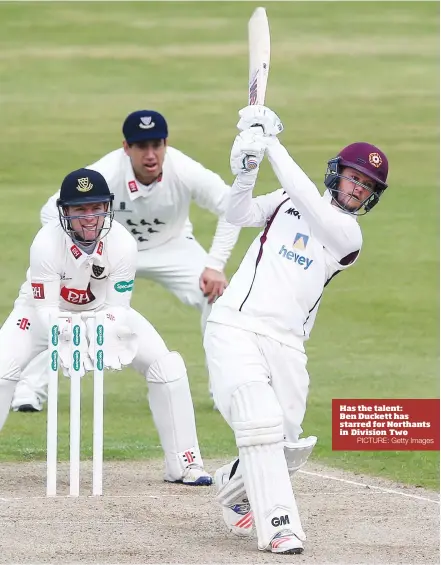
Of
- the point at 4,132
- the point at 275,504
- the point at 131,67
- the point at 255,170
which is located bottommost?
the point at 275,504

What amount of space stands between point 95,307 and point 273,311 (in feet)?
4.82

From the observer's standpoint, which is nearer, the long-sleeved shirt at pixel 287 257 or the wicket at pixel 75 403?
the long-sleeved shirt at pixel 287 257

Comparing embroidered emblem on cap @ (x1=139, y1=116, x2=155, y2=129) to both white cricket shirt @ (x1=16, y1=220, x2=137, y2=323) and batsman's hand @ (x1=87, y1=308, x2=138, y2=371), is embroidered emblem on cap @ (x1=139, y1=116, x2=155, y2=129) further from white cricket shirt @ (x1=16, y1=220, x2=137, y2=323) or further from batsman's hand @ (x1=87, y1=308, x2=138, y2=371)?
batsman's hand @ (x1=87, y1=308, x2=138, y2=371)

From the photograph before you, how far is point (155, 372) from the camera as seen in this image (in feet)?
24.8

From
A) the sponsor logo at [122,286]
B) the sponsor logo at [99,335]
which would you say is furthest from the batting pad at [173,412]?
the sponsor logo at [99,335]

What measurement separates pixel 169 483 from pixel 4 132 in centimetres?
1109

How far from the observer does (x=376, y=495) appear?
7.51 meters

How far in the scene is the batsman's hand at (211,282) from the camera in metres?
9.14

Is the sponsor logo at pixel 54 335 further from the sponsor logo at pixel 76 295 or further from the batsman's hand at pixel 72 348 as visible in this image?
the sponsor logo at pixel 76 295

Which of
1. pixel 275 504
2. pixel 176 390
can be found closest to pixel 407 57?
pixel 176 390

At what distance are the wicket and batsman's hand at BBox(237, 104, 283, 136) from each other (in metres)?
1.28

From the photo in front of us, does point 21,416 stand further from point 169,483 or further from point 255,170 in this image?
point 255,170

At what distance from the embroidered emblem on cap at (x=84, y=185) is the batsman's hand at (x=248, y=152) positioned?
105 centimetres
